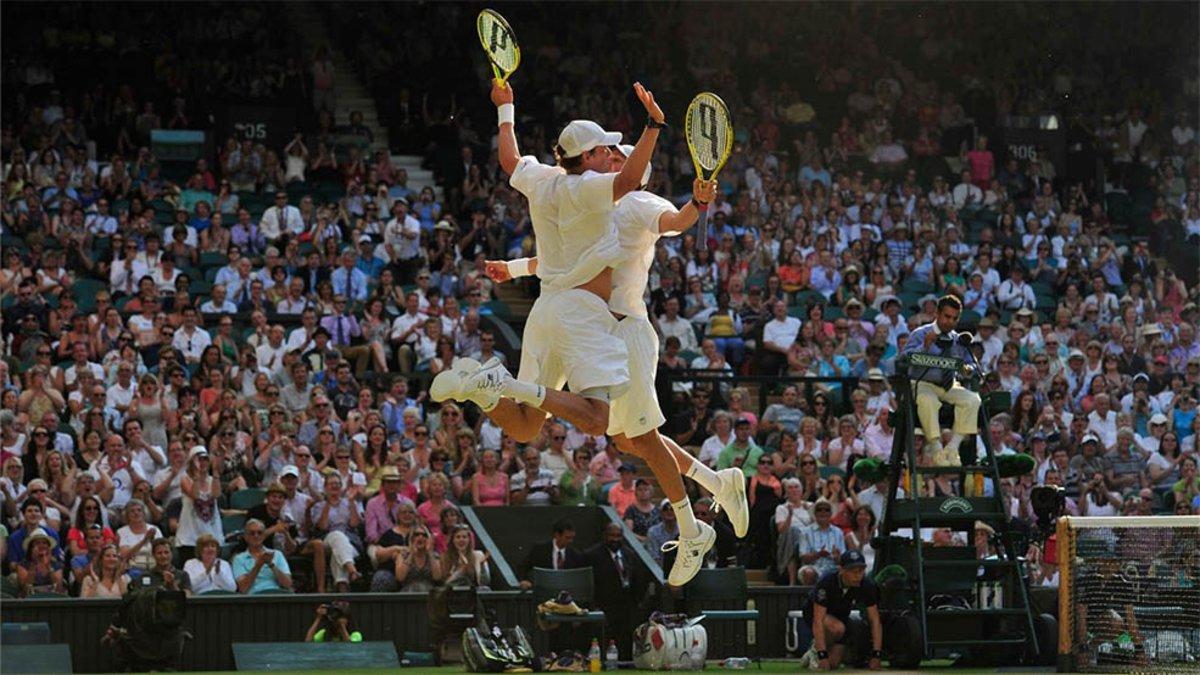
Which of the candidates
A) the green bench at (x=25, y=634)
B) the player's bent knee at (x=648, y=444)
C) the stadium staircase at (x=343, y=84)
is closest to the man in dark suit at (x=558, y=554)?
the green bench at (x=25, y=634)

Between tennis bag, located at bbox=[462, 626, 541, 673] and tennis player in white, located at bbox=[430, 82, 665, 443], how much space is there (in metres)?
4.05

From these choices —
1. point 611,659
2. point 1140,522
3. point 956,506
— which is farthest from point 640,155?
point 611,659

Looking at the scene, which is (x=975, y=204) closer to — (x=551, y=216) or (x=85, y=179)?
(x=85, y=179)

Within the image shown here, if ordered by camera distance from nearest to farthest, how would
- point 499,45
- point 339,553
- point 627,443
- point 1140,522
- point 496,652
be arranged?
point 627,443 → point 499,45 → point 1140,522 → point 496,652 → point 339,553

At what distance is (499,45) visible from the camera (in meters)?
11.4

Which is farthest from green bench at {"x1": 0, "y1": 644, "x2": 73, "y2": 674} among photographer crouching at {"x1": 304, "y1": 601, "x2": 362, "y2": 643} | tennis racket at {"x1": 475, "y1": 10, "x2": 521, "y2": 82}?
tennis racket at {"x1": 475, "y1": 10, "x2": 521, "y2": 82}

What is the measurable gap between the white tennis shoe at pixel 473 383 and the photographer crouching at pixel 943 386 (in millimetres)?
5416

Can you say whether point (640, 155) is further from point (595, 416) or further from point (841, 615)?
point (841, 615)

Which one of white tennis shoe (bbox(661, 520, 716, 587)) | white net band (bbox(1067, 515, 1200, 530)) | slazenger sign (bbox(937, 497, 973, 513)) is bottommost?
white tennis shoe (bbox(661, 520, 716, 587))

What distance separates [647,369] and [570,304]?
59 cm

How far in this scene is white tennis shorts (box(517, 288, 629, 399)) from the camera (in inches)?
429

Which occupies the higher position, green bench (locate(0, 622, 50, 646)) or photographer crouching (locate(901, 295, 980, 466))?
photographer crouching (locate(901, 295, 980, 466))

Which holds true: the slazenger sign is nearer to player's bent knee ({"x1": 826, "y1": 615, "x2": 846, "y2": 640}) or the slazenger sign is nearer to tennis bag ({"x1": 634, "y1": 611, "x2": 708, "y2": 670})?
player's bent knee ({"x1": 826, "y1": 615, "x2": 846, "y2": 640})

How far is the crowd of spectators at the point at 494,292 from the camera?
17.3 metres
